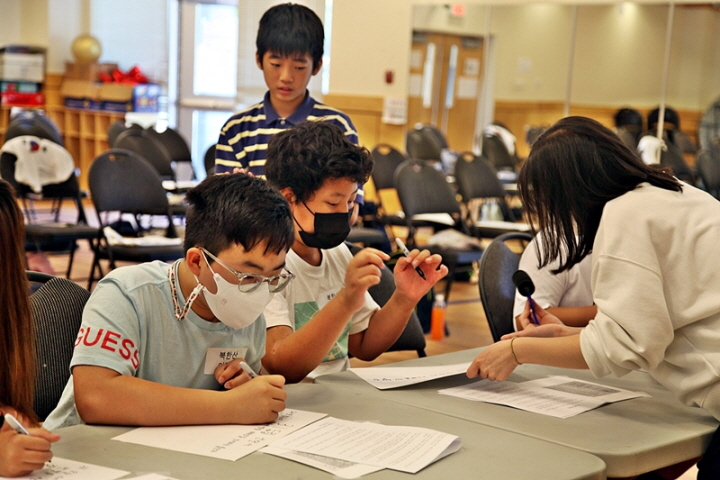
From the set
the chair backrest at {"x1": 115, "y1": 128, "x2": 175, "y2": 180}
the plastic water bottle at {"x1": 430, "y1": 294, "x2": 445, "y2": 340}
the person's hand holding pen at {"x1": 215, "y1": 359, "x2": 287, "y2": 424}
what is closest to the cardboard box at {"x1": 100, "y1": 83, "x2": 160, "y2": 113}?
the chair backrest at {"x1": 115, "y1": 128, "x2": 175, "y2": 180}

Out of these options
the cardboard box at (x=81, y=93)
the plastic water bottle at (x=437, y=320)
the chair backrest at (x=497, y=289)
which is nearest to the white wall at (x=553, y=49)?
the plastic water bottle at (x=437, y=320)

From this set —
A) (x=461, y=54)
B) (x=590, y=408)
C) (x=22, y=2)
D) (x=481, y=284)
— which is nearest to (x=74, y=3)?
(x=22, y=2)

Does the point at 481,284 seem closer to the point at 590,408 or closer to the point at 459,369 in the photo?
the point at 459,369

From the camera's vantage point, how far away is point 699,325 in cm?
149

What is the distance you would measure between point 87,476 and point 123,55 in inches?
410

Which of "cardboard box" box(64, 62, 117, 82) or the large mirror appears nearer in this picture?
the large mirror

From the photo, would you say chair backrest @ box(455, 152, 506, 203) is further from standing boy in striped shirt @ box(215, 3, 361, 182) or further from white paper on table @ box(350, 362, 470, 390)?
white paper on table @ box(350, 362, 470, 390)

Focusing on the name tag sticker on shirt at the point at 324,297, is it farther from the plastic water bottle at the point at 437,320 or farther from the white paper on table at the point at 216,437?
the plastic water bottle at the point at 437,320

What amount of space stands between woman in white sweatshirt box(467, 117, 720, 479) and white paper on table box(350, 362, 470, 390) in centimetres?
15

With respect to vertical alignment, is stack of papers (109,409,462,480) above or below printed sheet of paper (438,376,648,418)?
above

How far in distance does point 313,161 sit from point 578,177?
23.2 inches

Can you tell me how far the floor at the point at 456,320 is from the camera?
14.0 ft

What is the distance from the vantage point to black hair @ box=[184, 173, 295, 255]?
141 cm

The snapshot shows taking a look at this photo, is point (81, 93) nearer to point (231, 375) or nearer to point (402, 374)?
point (402, 374)
